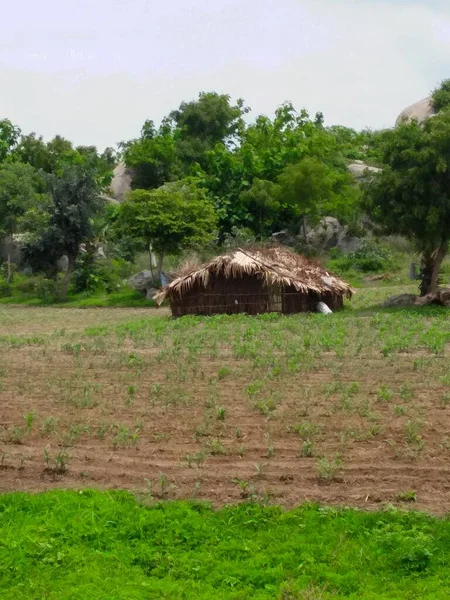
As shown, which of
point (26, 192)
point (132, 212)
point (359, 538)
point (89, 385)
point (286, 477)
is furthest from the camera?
point (26, 192)

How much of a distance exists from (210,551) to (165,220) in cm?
2722

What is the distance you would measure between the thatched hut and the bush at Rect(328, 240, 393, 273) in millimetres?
12089

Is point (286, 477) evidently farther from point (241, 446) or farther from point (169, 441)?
point (169, 441)

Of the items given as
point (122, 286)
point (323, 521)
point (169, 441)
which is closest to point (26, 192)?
point (122, 286)

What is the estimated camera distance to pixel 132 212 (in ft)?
109

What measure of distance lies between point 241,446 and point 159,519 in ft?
6.62

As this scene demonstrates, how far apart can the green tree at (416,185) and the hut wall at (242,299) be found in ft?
9.71

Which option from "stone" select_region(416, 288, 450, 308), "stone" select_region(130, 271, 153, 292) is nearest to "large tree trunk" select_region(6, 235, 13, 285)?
"stone" select_region(130, 271, 153, 292)

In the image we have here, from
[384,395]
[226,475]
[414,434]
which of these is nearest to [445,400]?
Result: [384,395]

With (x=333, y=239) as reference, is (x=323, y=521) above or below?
below

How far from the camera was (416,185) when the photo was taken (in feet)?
74.3

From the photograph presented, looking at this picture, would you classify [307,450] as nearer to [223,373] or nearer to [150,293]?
[223,373]

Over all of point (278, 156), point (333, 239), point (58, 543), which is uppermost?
point (278, 156)

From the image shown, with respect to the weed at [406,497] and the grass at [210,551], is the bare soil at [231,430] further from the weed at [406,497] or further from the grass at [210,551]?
the grass at [210,551]
